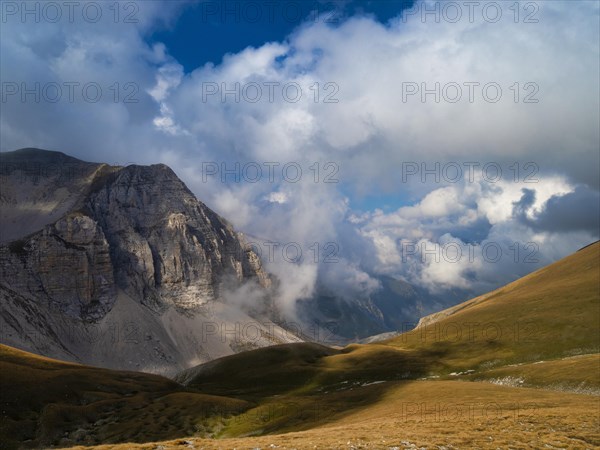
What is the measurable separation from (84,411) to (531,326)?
11730 cm

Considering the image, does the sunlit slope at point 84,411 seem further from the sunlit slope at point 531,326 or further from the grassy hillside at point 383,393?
the sunlit slope at point 531,326

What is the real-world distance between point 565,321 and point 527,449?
377ft

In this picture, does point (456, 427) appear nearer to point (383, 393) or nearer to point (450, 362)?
point (383, 393)

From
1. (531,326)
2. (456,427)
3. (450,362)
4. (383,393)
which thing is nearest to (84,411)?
(383,393)

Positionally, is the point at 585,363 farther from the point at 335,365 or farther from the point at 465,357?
the point at 335,365

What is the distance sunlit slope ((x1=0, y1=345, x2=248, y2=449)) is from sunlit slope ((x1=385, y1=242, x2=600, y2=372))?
228 ft

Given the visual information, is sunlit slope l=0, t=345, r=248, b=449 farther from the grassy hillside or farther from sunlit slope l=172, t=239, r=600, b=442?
sunlit slope l=172, t=239, r=600, b=442

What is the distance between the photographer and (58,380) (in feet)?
315

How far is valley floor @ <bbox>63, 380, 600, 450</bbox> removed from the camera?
3105 cm

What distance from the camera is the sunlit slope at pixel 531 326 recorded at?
385 ft

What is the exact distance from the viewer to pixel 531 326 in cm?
13612

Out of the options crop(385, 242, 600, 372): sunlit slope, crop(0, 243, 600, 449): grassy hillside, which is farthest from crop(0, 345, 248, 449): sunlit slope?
crop(385, 242, 600, 372): sunlit slope

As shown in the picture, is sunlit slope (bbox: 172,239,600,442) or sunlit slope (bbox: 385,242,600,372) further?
sunlit slope (bbox: 385,242,600,372)

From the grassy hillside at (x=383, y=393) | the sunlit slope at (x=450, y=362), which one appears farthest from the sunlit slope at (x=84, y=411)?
the sunlit slope at (x=450, y=362)
